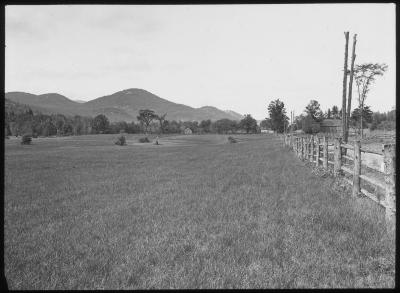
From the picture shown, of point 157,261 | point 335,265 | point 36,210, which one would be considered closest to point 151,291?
point 157,261

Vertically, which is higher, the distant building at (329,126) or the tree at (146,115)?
the tree at (146,115)

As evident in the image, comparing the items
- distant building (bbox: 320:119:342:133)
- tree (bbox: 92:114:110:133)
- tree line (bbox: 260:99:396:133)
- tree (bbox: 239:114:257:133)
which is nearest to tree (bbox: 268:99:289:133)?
tree line (bbox: 260:99:396:133)

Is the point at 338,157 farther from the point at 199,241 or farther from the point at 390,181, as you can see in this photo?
the point at 199,241

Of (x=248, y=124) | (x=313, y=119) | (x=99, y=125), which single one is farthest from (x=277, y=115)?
(x=99, y=125)

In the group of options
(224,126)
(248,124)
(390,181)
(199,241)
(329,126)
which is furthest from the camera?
(224,126)

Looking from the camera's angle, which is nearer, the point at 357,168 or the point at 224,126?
the point at 357,168

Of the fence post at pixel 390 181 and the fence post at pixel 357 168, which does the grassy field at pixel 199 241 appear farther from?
the fence post at pixel 357 168

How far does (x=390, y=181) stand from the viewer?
20.2 ft

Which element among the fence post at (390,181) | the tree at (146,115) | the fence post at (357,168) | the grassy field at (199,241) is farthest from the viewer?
the tree at (146,115)

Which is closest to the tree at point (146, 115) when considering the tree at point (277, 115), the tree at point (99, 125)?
the tree at point (99, 125)

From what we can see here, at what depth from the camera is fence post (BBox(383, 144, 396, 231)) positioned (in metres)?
5.89

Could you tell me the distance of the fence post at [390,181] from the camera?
5891 mm

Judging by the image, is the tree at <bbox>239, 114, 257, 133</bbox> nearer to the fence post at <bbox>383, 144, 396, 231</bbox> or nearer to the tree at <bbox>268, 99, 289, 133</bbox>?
the tree at <bbox>268, 99, 289, 133</bbox>

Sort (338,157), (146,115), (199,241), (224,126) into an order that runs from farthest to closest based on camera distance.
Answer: (224,126) → (146,115) → (338,157) → (199,241)
